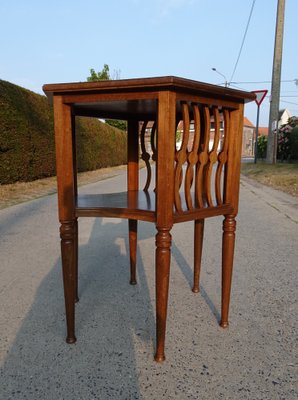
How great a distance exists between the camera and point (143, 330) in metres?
1.57

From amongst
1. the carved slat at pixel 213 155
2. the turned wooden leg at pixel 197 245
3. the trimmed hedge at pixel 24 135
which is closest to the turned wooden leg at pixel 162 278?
the carved slat at pixel 213 155

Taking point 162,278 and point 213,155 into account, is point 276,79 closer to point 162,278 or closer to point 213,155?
point 213,155

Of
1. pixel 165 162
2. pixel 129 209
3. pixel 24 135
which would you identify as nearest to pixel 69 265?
pixel 129 209

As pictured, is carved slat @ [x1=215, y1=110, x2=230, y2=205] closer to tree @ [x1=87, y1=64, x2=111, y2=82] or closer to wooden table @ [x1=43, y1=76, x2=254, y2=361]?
wooden table @ [x1=43, y1=76, x2=254, y2=361]

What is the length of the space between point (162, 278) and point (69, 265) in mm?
448

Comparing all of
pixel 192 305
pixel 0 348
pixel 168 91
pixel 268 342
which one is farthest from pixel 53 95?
pixel 268 342

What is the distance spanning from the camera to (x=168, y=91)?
116cm

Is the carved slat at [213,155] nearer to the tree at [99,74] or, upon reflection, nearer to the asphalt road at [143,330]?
the asphalt road at [143,330]

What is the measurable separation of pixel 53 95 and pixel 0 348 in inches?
44.9

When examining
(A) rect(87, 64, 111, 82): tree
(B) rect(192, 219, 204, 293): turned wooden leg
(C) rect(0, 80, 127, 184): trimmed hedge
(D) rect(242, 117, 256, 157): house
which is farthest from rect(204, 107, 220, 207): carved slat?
(D) rect(242, 117, 256, 157): house

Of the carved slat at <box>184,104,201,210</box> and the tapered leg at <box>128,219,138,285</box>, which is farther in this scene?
the tapered leg at <box>128,219,138,285</box>

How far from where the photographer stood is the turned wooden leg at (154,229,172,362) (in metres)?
1.26

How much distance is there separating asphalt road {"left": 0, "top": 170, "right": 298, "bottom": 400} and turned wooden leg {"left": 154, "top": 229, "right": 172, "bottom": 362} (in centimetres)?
9

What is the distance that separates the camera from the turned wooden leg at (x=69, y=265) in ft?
4.69
